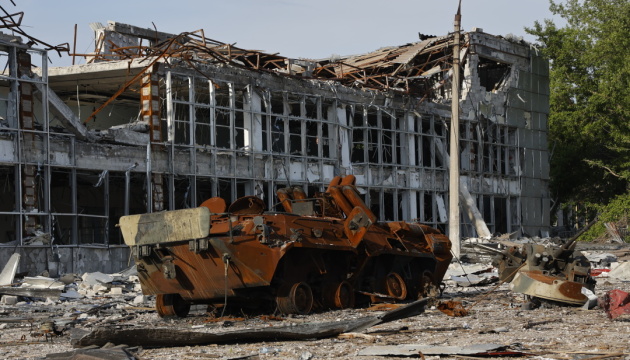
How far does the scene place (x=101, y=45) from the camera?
118ft

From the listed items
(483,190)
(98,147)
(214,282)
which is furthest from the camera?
(483,190)

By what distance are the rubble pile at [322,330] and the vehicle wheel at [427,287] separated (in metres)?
0.69

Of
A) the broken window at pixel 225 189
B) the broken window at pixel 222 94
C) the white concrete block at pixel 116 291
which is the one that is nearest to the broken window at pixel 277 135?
the broken window at pixel 222 94

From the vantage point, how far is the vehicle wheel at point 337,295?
59.4 ft

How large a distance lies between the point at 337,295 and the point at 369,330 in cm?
417

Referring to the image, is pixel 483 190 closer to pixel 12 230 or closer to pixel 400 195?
pixel 400 195

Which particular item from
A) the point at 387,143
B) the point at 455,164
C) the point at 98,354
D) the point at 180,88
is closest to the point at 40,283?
the point at 180,88

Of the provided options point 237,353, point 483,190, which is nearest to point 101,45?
point 483,190

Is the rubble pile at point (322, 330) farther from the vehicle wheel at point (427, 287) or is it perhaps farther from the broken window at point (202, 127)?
the broken window at point (202, 127)

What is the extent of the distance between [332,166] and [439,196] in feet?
22.6

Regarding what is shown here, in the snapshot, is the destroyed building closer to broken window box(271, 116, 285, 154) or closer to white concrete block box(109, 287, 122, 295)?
broken window box(271, 116, 285, 154)

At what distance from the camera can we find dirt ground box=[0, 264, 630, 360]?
11578mm

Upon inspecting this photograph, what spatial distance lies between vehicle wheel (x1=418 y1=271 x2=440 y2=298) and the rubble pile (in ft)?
2.25

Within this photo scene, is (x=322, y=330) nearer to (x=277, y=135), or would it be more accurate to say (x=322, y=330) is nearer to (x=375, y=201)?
(x=277, y=135)
